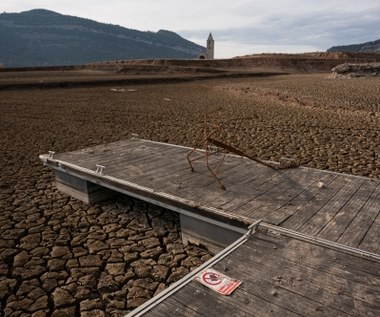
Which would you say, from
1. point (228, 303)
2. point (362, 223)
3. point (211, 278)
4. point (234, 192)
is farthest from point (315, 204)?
point (228, 303)

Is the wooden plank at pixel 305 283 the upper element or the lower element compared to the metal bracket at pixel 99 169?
lower

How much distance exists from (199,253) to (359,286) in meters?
2.02

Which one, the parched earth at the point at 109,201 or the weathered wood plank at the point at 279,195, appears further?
the weathered wood plank at the point at 279,195

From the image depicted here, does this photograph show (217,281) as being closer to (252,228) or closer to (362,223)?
(252,228)

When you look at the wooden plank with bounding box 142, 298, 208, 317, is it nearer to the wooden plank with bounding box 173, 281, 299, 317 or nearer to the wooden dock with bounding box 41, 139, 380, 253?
the wooden plank with bounding box 173, 281, 299, 317

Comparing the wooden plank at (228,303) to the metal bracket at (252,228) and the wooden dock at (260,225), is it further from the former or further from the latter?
the metal bracket at (252,228)

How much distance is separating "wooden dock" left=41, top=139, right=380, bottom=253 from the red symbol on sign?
93 centimetres

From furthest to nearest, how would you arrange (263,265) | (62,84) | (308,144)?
1. (62,84)
2. (308,144)
3. (263,265)

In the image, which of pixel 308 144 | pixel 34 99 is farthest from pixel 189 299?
pixel 34 99

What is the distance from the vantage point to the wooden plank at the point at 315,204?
3611 mm

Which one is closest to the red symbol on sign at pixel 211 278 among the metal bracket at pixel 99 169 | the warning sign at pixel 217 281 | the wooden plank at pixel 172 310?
the warning sign at pixel 217 281

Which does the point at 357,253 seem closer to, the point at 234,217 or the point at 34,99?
the point at 234,217

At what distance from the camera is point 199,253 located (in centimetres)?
428

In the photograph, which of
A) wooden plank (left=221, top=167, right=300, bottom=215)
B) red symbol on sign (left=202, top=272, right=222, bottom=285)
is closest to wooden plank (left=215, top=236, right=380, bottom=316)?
red symbol on sign (left=202, top=272, right=222, bottom=285)
